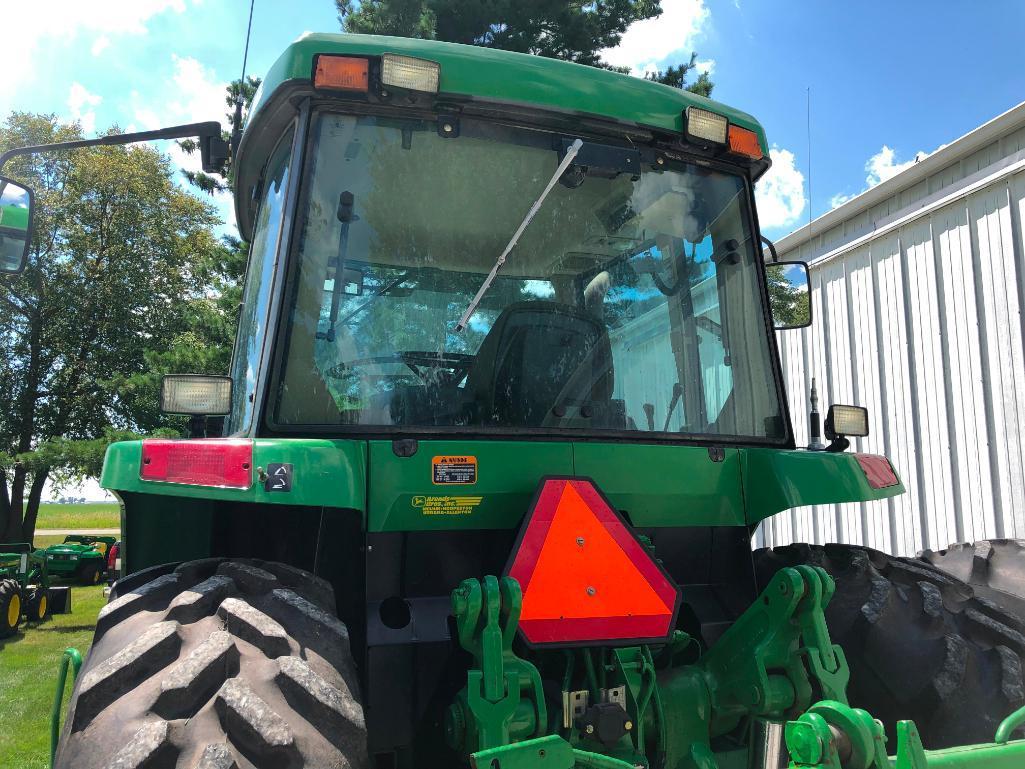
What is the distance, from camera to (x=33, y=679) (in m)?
8.23

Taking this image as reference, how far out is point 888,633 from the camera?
8.03ft

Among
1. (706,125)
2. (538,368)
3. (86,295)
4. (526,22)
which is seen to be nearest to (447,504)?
(538,368)

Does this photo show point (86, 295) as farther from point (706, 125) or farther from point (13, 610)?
point (706, 125)

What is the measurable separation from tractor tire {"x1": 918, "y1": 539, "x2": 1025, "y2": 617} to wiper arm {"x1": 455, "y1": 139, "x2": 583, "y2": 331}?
2.02 m

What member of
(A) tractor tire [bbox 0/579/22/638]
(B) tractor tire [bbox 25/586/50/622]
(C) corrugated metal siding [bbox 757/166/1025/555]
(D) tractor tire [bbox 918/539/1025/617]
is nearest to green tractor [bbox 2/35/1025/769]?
(D) tractor tire [bbox 918/539/1025/617]

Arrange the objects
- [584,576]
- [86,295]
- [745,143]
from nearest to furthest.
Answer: [584,576] → [745,143] → [86,295]

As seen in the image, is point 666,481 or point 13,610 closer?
point 666,481

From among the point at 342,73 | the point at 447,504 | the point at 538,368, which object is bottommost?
the point at 447,504

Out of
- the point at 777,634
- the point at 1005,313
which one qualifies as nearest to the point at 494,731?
the point at 777,634

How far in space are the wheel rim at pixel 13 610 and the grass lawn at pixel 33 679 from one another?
0.23 meters

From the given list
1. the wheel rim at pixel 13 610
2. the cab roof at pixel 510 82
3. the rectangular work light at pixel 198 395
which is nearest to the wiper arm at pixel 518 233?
the cab roof at pixel 510 82

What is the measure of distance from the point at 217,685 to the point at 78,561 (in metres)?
16.3

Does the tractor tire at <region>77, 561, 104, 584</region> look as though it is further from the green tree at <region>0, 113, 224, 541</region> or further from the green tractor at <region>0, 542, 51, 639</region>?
the green tree at <region>0, 113, 224, 541</region>

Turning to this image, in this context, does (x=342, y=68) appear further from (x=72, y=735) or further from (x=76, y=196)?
(x=76, y=196)
